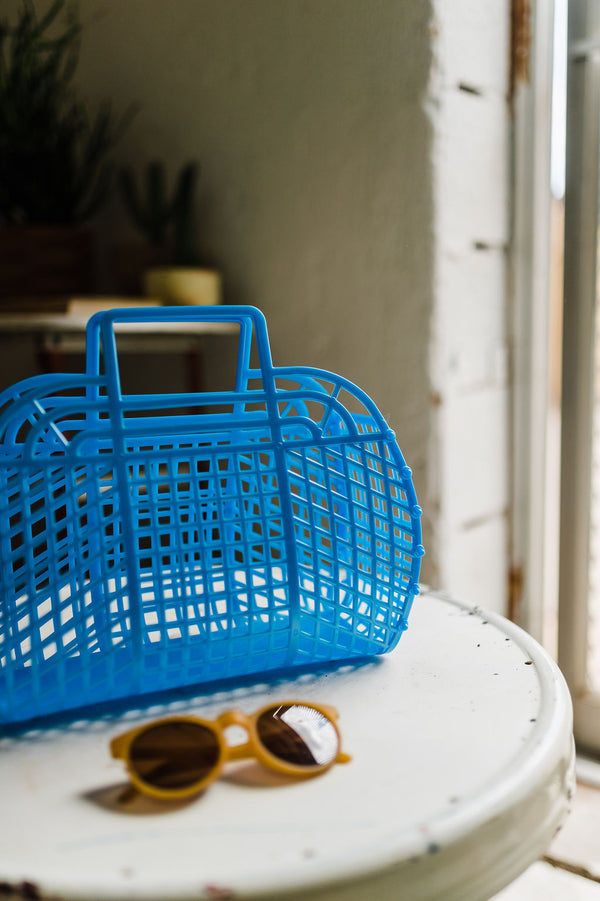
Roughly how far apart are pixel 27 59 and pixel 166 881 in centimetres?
155

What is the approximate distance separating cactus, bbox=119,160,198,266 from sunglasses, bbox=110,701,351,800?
Result: 120cm

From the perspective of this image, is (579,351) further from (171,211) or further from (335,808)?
(335,808)

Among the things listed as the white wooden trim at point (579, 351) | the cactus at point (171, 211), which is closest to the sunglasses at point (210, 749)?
the white wooden trim at point (579, 351)

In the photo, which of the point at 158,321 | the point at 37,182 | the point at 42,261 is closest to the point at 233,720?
the point at 158,321

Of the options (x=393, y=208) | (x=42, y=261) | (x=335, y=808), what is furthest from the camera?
(x=42, y=261)

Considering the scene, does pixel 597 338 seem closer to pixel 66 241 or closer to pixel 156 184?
pixel 156 184

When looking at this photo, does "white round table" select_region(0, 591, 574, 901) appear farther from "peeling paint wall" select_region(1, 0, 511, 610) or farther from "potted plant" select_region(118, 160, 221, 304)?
"potted plant" select_region(118, 160, 221, 304)

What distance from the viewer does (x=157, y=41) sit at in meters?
1.56

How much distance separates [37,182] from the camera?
146cm

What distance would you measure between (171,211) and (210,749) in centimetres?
129

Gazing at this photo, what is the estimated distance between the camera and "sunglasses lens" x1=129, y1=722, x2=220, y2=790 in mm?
387

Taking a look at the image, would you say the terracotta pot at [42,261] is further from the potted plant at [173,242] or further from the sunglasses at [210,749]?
the sunglasses at [210,749]

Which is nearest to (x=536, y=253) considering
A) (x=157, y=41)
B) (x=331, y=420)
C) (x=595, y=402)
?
(x=595, y=402)

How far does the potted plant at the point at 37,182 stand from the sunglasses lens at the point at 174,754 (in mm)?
1235
